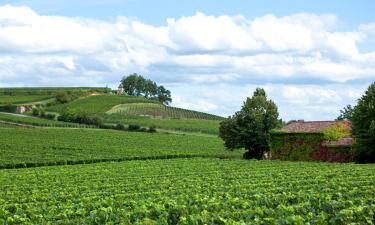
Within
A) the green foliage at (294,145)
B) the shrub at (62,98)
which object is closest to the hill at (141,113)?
the shrub at (62,98)

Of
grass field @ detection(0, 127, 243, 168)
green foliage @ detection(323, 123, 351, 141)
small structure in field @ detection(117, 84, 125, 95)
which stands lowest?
grass field @ detection(0, 127, 243, 168)

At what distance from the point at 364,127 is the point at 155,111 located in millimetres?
77271

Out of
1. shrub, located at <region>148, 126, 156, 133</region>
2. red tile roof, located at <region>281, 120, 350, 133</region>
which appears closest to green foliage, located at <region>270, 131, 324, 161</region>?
red tile roof, located at <region>281, 120, 350, 133</region>

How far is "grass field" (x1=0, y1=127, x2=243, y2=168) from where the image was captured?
193 feet

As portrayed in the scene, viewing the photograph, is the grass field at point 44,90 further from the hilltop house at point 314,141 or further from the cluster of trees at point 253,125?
the hilltop house at point 314,141

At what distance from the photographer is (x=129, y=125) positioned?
103 metres

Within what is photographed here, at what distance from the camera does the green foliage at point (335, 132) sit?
2308 inches

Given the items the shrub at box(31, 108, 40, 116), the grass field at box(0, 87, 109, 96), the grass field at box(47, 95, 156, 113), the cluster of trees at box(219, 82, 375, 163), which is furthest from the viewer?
the grass field at box(0, 87, 109, 96)

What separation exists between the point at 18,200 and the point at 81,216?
8.50 metres

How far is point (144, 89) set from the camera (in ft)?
639

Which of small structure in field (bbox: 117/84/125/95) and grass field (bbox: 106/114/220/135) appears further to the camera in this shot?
small structure in field (bbox: 117/84/125/95)

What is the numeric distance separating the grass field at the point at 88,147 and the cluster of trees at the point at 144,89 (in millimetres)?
103505

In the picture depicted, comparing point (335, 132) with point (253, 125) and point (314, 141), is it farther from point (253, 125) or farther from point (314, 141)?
point (253, 125)

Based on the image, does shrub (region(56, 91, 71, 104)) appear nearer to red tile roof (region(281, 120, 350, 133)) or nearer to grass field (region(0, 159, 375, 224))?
red tile roof (region(281, 120, 350, 133))
